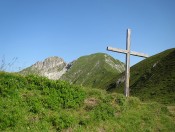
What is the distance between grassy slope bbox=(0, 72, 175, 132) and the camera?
12.5 metres

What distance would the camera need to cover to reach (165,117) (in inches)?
723

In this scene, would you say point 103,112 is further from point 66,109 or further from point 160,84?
point 160,84

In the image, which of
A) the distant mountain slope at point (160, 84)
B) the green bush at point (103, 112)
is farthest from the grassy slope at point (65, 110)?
the distant mountain slope at point (160, 84)

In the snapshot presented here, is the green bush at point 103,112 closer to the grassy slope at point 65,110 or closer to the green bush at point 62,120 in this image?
the grassy slope at point 65,110

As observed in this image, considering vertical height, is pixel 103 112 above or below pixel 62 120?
above

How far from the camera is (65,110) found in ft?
47.9

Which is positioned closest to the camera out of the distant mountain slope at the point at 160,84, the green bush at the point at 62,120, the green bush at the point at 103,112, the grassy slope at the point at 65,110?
the grassy slope at the point at 65,110

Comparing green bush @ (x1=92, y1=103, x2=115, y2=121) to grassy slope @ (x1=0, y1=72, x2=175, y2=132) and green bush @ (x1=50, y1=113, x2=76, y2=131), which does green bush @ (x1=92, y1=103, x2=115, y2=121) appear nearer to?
grassy slope @ (x1=0, y1=72, x2=175, y2=132)

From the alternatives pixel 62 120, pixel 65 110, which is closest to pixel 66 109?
pixel 65 110

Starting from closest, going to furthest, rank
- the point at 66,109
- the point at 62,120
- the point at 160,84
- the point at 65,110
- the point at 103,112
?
the point at 62,120 < the point at 65,110 < the point at 66,109 < the point at 103,112 < the point at 160,84

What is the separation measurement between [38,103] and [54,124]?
148 centimetres

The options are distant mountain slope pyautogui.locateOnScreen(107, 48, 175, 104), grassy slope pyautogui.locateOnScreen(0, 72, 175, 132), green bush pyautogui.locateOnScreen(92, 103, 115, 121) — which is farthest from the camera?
distant mountain slope pyautogui.locateOnScreen(107, 48, 175, 104)

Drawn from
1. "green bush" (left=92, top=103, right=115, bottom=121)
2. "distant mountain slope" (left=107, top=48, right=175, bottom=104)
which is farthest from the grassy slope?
"distant mountain slope" (left=107, top=48, right=175, bottom=104)

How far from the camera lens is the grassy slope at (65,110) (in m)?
12.5
